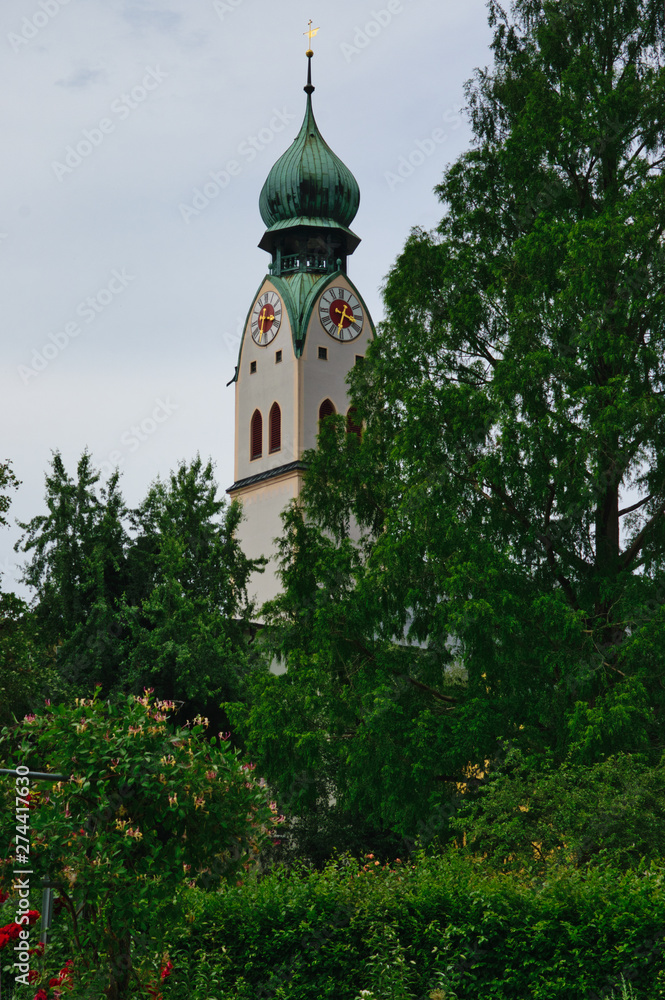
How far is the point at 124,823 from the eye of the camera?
8.76 metres

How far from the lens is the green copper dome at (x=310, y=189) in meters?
50.3

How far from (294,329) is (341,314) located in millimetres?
2442

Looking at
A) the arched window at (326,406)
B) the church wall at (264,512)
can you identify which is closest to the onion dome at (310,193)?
the arched window at (326,406)

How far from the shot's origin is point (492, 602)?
52.3 feet

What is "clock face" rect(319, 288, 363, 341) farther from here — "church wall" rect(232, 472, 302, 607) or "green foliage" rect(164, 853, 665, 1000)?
"green foliage" rect(164, 853, 665, 1000)

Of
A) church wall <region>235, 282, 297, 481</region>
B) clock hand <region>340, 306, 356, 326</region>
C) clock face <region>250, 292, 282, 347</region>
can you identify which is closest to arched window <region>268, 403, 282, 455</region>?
church wall <region>235, 282, 297, 481</region>

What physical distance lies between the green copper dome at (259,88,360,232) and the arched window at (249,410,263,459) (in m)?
7.90

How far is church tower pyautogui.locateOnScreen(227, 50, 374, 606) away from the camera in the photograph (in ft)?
161

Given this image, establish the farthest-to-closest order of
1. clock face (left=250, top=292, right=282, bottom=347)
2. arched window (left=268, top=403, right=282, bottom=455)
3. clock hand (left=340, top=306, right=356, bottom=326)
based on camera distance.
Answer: clock face (left=250, top=292, right=282, bottom=347) → clock hand (left=340, top=306, right=356, bottom=326) → arched window (left=268, top=403, right=282, bottom=455)

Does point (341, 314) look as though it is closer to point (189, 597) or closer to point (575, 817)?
point (189, 597)

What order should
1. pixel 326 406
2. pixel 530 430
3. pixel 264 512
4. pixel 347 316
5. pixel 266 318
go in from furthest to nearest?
pixel 266 318
pixel 347 316
pixel 326 406
pixel 264 512
pixel 530 430

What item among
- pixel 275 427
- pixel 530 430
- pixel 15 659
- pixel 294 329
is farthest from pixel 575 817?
pixel 294 329

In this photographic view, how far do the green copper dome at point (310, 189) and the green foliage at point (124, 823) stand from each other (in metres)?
43.3

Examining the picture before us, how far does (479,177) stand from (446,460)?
4869 millimetres
